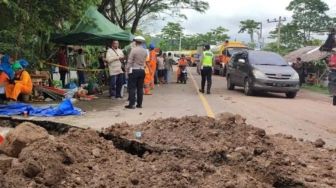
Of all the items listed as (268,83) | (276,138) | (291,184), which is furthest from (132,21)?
(291,184)

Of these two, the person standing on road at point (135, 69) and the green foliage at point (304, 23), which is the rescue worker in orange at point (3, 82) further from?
the green foliage at point (304, 23)

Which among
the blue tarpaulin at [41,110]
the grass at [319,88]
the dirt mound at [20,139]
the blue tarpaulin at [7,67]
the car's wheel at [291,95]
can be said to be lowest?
the grass at [319,88]

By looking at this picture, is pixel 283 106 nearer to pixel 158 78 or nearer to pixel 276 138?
pixel 276 138

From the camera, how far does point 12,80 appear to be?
44.2 feet

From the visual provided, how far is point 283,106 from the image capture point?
52.5 feet

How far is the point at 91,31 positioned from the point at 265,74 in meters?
6.13

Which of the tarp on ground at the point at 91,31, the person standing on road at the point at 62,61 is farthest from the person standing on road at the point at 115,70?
the person standing on road at the point at 62,61

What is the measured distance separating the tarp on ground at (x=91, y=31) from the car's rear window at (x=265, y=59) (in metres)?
4.93

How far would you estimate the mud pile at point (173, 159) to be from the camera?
5625 mm

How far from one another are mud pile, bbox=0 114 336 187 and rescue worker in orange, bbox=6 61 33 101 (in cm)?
576

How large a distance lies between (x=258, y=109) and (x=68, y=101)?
5.10 m

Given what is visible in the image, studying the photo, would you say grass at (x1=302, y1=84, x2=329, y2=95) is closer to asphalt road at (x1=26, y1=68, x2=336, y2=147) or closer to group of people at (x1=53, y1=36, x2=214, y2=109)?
group of people at (x1=53, y1=36, x2=214, y2=109)

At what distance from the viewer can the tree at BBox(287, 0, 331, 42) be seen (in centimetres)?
4847

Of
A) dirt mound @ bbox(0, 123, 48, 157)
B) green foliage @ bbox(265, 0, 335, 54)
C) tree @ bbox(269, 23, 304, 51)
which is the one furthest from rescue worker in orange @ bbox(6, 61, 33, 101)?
tree @ bbox(269, 23, 304, 51)
